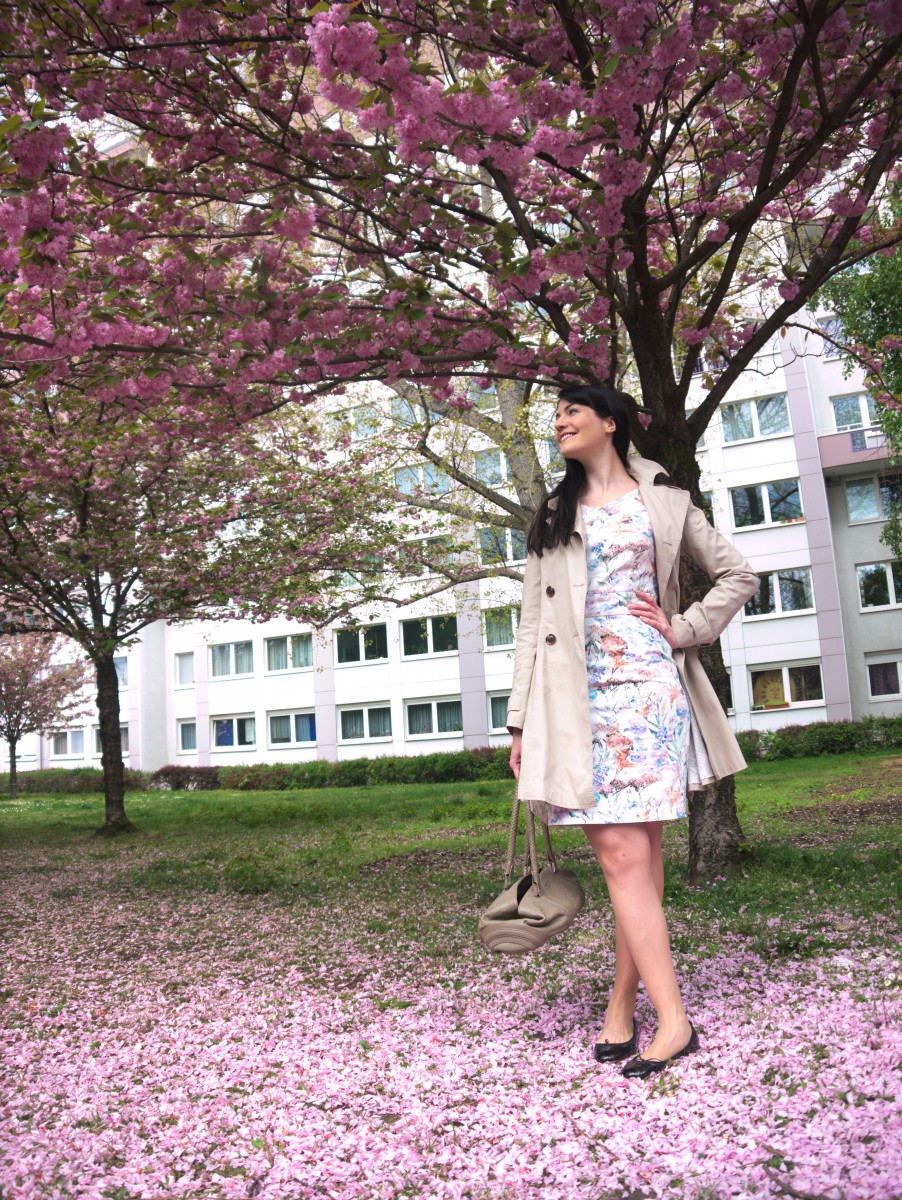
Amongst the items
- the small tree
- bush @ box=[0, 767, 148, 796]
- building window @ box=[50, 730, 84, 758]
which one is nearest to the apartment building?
the small tree

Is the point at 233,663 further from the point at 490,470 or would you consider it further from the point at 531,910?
the point at 531,910

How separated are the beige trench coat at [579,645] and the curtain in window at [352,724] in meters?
30.6

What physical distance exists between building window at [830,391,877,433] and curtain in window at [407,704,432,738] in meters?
15.4

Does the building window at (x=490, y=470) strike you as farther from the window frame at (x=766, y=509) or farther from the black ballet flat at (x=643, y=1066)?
A: the black ballet flat at (x=643, y=1066)

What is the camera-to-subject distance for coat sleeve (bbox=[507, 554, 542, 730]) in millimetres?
3260

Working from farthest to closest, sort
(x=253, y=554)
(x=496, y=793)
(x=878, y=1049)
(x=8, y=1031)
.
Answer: (x=496, y=793), (x=253, y=554), (x=8, y=1031), (x=878, y=1049)

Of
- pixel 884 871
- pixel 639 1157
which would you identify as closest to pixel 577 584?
pixel 639 1157

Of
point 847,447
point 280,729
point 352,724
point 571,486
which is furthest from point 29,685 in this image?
point 571,486

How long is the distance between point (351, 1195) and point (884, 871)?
4.70 metres

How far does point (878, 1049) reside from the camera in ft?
9.67

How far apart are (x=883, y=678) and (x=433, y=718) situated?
13.8 m

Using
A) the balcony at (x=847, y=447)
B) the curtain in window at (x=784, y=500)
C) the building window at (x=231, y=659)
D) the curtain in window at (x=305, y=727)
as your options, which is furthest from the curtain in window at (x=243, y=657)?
the balcony at (x=847, y=447)

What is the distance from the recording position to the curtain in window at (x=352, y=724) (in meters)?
33.5

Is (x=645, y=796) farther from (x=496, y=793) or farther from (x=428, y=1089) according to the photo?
(x=496, y=793)
